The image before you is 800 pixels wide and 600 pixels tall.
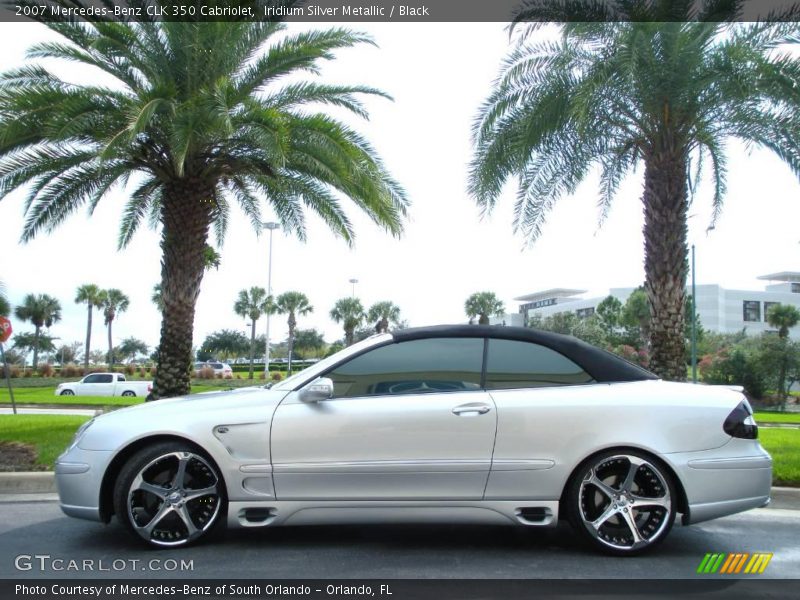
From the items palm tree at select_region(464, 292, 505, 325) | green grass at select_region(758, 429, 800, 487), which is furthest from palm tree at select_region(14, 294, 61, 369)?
green grass at select_region(758, 429, 800, 487)

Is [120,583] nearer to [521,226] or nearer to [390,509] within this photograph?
[390,509]

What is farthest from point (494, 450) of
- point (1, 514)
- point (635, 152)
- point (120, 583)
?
point (635, 152)

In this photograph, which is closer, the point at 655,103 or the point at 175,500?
the point at 175,500

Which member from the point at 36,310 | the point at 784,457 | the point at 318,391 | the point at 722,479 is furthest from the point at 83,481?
the point at 36,310

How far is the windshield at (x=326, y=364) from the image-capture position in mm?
4863

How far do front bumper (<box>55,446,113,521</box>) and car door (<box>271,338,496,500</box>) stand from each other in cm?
114

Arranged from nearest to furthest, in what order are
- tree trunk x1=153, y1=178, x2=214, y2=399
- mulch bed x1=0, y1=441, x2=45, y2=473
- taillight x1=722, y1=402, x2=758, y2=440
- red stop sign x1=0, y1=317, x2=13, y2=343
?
1. taillight x1=722, y1=402, x2=758, y2=440
2. mulch bed x1=0, y1=441, x2=45, y2=473
3. tree trunk x1=153, y1=178, x2=214, y2=399
4. red stop sign x1=0, y1=317, x2=13, y2=343

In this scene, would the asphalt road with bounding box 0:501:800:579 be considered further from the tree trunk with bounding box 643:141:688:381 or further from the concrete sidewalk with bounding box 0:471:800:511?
the tree trunk with bounding box 643:141:688:381

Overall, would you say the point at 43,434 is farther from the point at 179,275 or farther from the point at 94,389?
the point at 94,389

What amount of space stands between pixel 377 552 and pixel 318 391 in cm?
112

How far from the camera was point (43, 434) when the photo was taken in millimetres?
9727

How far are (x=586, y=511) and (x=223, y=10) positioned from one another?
392 inches

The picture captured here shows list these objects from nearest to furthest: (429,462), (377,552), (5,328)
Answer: (429,462) < (377,552) < (5,328)

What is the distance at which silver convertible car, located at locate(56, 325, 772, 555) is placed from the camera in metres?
4.56
